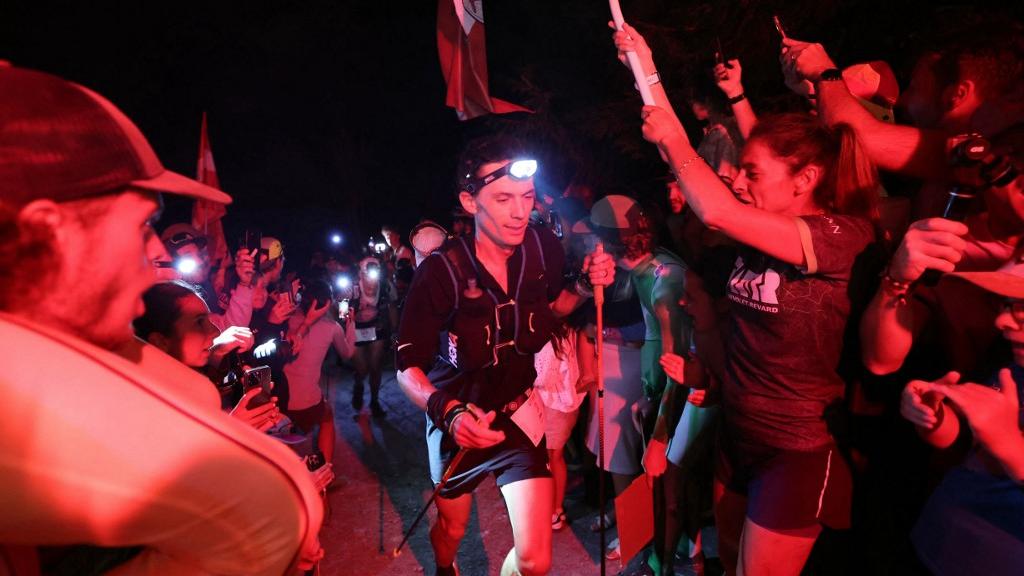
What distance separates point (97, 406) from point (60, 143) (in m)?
0.51

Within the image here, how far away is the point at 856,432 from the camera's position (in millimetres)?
2488

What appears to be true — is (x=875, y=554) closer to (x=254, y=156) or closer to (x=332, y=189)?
(x=332, y=189)

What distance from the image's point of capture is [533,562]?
9.61 feet

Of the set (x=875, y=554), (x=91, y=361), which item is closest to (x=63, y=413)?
(x=91, y=361)

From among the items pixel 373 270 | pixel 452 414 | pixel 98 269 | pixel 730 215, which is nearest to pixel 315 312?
pixel 373 270

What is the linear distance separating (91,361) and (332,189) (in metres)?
28.3

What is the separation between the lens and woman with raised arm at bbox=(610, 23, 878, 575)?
2260mm

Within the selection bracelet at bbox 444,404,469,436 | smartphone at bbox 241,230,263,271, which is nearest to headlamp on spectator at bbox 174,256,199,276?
smartphone at bbox 241,230,263,271

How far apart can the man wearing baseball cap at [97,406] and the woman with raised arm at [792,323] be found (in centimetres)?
183

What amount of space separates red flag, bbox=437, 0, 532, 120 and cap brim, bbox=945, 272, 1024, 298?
2.89 metres

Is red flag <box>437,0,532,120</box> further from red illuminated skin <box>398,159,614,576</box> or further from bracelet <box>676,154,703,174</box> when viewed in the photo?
bracelet <box>676,154,703,174</box>

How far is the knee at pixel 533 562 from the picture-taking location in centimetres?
293

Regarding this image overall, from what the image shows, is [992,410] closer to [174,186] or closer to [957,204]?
[957,204]

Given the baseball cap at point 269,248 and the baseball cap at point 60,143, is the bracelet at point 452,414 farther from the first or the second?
the baseball cap at point 269,248
